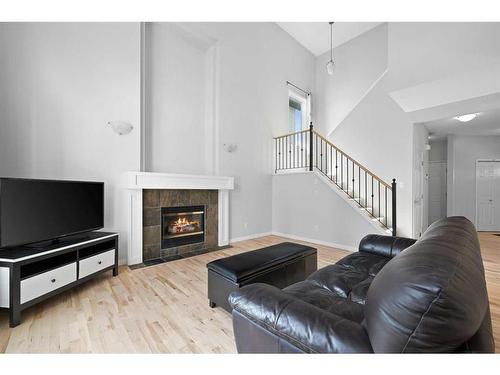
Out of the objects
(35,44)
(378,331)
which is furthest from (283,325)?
(35,44)

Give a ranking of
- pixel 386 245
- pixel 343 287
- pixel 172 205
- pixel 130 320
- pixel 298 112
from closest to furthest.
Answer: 1. pixel 343 287
2. pixel 130 320
3. pixel 386 245
4. pixel 172 205
5. pixel 298 112

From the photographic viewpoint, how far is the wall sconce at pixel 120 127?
3.24 meters

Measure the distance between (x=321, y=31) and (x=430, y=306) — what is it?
23.7 ft

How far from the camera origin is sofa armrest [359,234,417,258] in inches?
85.2

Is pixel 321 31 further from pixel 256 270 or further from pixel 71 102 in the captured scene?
pixel 256 270

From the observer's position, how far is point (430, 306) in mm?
624

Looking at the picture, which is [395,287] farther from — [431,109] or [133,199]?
[431,109]

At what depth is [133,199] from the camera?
343 centimetres

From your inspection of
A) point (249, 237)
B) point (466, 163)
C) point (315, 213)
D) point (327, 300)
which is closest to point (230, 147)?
point (249, 237)

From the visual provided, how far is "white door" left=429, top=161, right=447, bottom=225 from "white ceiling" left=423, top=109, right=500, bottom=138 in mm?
1724

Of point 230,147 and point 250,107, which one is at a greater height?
point 250,107

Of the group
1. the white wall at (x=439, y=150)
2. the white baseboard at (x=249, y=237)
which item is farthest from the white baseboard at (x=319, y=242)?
the white wall at (x=439, y=150)

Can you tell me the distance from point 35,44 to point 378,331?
13.7 feet

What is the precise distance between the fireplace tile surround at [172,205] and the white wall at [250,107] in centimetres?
51
